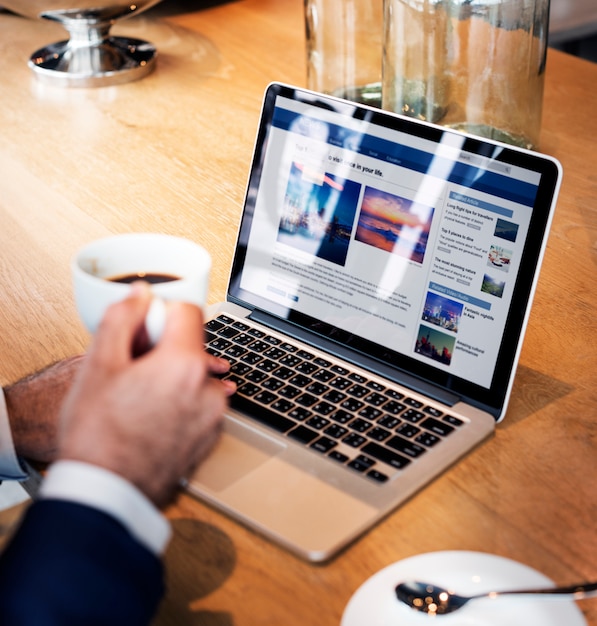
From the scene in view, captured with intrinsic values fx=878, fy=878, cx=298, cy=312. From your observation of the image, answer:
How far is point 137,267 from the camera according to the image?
0.66 metres

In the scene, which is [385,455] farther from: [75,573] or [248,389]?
[75,573]

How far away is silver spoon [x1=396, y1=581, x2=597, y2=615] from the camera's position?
1.92 feet

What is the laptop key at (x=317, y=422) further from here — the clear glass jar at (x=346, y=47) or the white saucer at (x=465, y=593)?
the clear glass jar at (x=346, y=47)

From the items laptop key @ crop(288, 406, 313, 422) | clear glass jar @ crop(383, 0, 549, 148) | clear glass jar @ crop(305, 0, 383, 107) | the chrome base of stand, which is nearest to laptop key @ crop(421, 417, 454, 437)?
laptop key @ crop(288, 406, 313, 422)

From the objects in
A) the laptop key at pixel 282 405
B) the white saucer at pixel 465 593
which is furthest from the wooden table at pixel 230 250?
the laptop key at pixel 282 405

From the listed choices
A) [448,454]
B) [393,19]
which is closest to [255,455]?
[448,454]

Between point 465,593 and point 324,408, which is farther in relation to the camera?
point 324,408

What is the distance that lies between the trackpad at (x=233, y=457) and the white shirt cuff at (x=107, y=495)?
0.54 feet

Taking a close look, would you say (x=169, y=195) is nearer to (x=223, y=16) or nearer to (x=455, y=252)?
(x=455, y=252)

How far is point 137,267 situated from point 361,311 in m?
0.27

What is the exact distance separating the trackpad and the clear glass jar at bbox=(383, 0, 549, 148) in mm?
614

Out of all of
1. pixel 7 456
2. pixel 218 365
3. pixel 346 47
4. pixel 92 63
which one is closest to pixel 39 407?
pixel 7 456

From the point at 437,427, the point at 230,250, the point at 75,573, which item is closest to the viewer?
the point at 75,573

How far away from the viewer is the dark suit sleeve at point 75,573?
1.66ft
